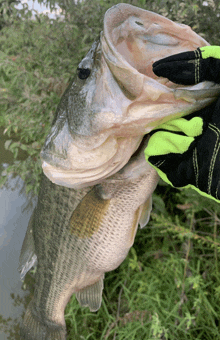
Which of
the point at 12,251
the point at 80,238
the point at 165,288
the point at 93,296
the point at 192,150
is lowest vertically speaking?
the point at 165,288

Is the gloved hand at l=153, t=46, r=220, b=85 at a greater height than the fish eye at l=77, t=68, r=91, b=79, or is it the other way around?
the fish eye at l=77, t=68, r=91, b=79

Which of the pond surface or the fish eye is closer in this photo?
the fish eye

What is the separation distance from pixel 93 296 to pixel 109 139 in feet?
2.87

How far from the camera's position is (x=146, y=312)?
4.84 ft

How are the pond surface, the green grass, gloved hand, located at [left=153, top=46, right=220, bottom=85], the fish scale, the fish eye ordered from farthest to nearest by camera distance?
the pond surface, the green grass, the fish scale, the fish eye, gloved hand, located at [left=153, top=46, right=220, bottom=85]

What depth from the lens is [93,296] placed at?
4.04 ft

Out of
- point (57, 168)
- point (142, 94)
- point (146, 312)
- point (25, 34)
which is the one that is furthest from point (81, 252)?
point (25, 34)

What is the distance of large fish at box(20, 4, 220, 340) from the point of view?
1.94 ft

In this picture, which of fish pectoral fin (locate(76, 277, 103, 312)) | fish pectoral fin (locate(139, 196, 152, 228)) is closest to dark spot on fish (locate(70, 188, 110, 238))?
fish pectoral fin (locate(139, 196, 152, 228))

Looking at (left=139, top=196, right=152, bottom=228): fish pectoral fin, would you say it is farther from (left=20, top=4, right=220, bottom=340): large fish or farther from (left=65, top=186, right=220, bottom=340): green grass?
(left=65, top=186, right=220, bottom=340): green grass

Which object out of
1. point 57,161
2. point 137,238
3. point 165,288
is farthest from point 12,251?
point 57,161

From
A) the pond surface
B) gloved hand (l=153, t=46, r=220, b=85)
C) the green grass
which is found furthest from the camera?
the pond surface

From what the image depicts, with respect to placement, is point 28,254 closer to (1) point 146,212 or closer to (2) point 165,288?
(1) point 146,212

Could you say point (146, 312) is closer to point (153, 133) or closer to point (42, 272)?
point (42, 272)
